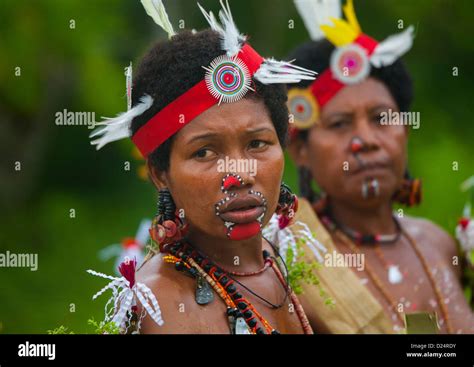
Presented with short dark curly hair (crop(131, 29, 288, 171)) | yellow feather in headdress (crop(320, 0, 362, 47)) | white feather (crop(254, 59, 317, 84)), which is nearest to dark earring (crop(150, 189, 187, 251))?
short dark curly hair (crop(131, 29, 288, 171))

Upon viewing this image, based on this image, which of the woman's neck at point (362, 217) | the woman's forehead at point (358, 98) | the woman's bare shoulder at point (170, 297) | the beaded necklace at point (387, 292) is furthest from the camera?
the woman's neck at point (362, 217)

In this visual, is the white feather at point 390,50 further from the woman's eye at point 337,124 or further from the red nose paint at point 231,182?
the red nose paint at point 231,182

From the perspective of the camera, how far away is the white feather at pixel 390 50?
476 centimetres

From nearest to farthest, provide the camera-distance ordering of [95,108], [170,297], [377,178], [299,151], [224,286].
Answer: [170,297]
[224,286]
[377,178]
[299,151]
[95,108]

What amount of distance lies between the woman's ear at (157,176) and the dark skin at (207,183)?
0.02m

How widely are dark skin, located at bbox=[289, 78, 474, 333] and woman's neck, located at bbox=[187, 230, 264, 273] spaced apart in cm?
148

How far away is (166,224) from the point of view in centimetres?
304

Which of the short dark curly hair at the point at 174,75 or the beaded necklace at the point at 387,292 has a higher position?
the short dark curly hair at the point at 174,75

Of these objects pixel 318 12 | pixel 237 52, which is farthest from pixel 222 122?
pixel 318 12

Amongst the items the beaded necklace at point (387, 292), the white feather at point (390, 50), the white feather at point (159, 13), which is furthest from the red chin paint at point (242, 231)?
the white feather at point (390, 50)

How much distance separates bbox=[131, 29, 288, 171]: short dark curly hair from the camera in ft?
9.93

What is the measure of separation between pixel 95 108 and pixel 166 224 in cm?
519

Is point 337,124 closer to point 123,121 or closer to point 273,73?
point 273,73
